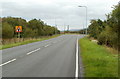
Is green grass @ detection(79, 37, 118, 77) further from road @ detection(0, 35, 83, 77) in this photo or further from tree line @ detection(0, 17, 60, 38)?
tree line @ detection(0, 17, 60, 38)

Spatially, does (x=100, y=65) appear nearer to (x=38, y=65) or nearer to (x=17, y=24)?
(x=38, y=65)

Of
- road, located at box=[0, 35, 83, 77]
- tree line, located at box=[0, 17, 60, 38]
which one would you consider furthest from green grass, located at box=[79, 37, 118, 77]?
tree line, located at box=[0, 17, 60, 38]

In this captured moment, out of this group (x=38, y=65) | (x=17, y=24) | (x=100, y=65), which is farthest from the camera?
(x=17, y=24)

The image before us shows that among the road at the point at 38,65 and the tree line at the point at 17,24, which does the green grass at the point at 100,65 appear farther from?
the tree line at the point at 17,24

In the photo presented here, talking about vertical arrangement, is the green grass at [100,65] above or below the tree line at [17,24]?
below

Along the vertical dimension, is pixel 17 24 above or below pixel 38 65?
above

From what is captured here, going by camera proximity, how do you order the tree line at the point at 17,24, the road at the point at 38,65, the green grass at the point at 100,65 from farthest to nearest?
the tree line at the point at 17,24 → the road at the point at 38,65 → the green grass at the point at 100,65

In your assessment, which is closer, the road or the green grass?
the green grass

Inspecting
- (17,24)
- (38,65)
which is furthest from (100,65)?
(17,24)

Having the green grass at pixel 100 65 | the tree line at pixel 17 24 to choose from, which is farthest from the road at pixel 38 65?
the tree line at pixel 17 24

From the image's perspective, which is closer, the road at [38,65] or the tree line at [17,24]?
the road at [38,65]

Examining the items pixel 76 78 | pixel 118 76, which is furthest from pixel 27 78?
pixel 118 76

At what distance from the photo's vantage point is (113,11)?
15.8 m

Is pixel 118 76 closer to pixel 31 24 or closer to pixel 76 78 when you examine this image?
pixel 76 78
